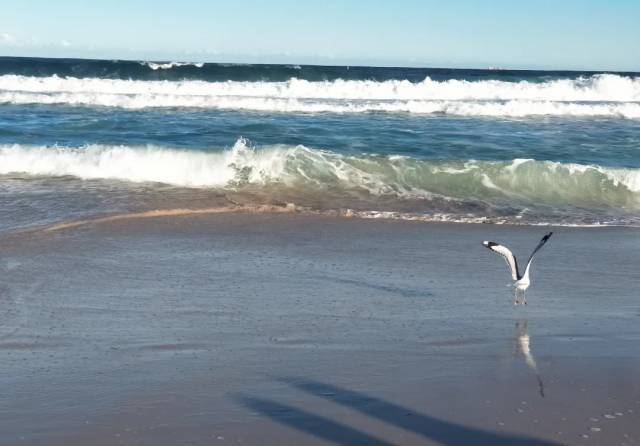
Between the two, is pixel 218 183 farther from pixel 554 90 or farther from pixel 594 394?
pixel 554 90

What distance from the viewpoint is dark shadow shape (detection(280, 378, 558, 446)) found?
162 inches

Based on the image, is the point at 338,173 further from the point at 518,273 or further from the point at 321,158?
the point at 518,273

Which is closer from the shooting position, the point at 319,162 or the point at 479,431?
the point at 479,431

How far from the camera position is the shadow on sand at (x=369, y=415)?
13.5 feet

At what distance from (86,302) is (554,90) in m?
28.9

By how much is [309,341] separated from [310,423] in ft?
4.34

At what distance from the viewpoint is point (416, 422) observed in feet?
14.2

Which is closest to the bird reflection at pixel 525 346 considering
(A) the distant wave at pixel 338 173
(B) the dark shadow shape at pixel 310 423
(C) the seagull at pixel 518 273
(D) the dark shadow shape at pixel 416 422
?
(C) the seagull at pixel 518 273

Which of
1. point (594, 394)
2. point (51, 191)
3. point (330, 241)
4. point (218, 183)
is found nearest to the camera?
point (594, 394)

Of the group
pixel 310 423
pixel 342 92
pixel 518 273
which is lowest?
pixel 310 423

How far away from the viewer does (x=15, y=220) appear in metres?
9.23

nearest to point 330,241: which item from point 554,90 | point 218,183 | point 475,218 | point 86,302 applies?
point 475,218

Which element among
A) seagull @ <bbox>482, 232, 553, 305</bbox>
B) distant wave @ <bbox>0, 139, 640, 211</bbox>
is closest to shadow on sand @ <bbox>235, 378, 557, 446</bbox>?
seagull @ <bbox>482, 232, 553, 305</bbox>

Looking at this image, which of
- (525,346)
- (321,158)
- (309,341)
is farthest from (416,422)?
(321,158)
